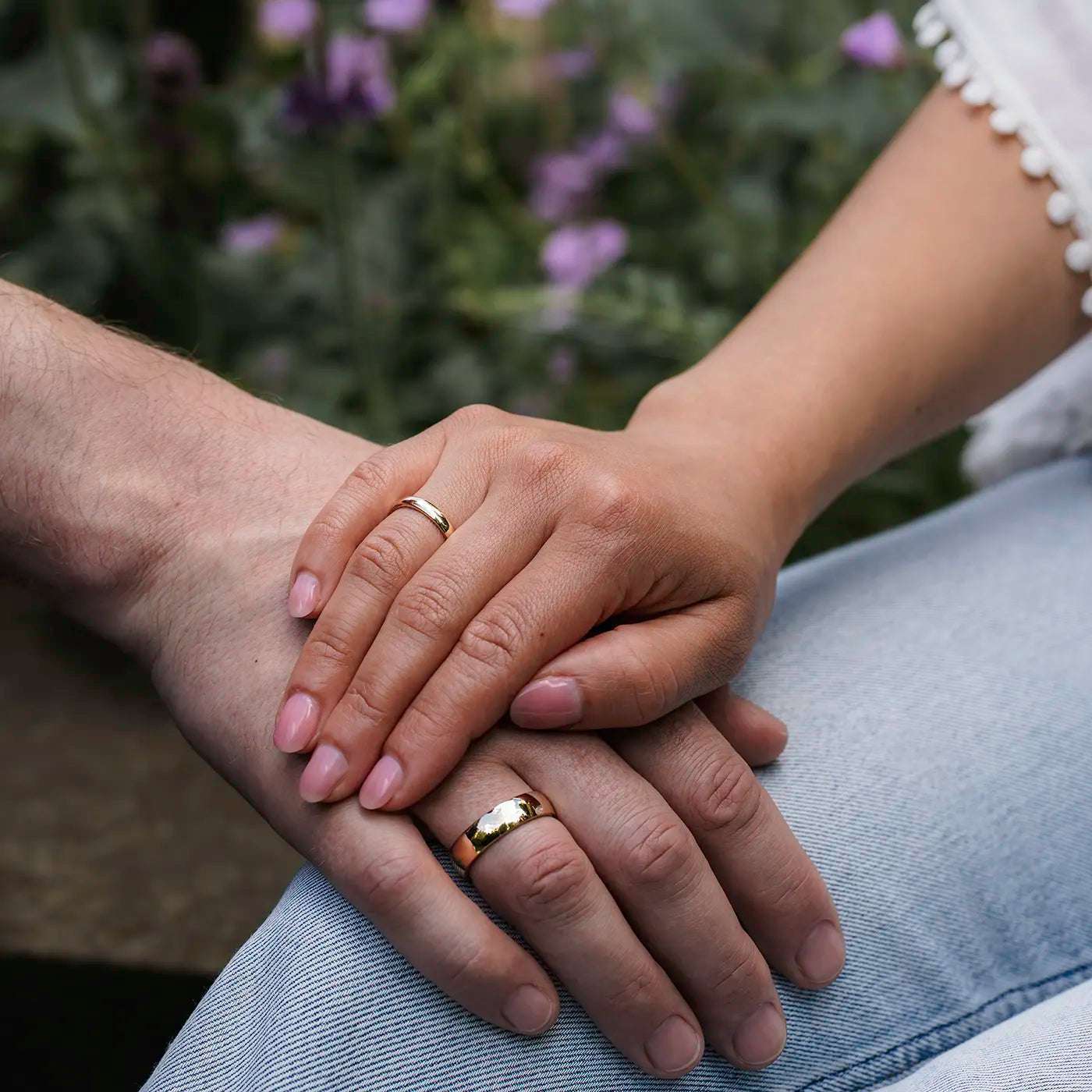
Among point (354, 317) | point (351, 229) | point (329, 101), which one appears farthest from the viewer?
point (351, 229)

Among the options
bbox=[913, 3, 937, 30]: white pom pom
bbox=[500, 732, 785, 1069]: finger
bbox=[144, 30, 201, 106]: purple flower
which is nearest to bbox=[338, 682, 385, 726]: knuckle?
bbox=[500, 732, 785, 1069]: finger

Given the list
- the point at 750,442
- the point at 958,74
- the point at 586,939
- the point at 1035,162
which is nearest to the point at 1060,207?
the point at 1035,162

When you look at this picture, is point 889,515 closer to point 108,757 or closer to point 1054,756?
point 1054,756

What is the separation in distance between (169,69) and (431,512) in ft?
4.71

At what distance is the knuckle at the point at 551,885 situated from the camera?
66 centimetres

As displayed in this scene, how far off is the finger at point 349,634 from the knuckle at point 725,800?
0.70 ft

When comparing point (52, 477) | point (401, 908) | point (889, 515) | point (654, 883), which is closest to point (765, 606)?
point (654, 883)

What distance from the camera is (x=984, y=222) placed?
978mm

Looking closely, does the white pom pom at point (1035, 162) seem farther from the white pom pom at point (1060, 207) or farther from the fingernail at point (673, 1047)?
the fingernail at point (673, 1047)

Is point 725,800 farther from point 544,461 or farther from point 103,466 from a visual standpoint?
point 103,466

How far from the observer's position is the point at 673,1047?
2.21 feet

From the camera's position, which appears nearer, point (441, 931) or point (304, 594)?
point (441, 931)

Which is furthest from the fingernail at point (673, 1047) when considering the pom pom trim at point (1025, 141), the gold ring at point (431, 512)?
the pom pom trim at point (1025, 141)

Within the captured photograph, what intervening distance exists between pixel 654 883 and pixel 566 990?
0.28 ft
